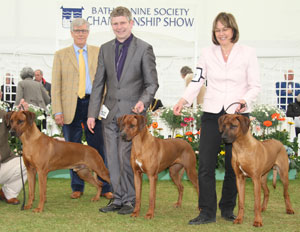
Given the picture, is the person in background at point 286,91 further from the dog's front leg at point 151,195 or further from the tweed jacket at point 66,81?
the dog's front leg at point 151,195

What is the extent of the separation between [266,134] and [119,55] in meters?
3.81

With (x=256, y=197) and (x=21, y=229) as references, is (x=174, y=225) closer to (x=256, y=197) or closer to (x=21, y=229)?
A: (x=256, y=197)

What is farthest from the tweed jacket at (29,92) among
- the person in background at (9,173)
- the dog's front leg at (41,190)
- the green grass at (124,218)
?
the dog's front leg at (41,190)

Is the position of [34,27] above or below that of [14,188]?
above

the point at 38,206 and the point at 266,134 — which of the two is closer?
the point at 38,206

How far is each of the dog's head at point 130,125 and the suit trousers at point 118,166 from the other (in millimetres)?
392

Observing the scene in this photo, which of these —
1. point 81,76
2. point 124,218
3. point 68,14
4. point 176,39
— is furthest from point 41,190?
point 176,39

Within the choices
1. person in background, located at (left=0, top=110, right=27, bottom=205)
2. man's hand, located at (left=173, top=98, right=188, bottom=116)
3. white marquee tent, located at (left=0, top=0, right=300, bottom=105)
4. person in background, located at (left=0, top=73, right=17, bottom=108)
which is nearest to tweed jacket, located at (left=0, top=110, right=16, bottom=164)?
person in background, located at (left=0, top=110, right=27, bottom=205)

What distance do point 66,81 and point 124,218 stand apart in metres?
2.01

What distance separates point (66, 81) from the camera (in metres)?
5.98

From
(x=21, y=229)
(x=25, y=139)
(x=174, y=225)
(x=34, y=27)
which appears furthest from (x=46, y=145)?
(x=34, y=27)

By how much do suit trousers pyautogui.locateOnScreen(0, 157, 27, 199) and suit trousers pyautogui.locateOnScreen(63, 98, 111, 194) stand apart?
762mm

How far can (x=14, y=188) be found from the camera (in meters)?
5.71

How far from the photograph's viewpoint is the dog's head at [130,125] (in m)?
4.73
